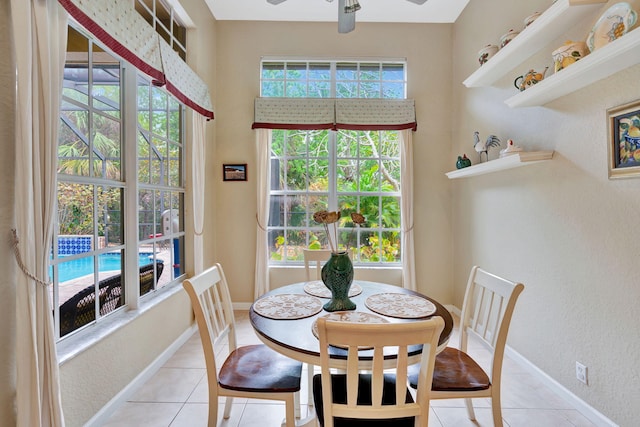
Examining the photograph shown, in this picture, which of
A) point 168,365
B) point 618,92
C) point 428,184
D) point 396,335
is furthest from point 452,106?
point 168,365

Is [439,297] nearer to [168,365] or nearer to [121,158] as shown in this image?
[168,365]

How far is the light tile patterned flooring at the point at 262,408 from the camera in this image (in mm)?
1835

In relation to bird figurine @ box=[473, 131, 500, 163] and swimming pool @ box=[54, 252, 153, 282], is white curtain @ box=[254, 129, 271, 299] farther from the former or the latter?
bird figurine @ box=[473, 131, 500, 163]

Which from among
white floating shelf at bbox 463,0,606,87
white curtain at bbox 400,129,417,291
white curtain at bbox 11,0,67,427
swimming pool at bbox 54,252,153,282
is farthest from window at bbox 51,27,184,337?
white floating shelf at bbox 463,0,606,87

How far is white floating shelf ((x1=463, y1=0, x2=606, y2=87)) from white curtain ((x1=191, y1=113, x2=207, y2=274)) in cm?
259

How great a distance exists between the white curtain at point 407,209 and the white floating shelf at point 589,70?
4.84 ft

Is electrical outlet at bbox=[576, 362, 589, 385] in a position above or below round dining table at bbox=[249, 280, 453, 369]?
below

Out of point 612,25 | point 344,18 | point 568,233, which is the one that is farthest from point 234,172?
point 612,25

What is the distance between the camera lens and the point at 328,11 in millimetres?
3373

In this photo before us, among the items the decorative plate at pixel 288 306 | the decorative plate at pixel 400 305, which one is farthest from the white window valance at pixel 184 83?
the decorative plate at pixel 400 305

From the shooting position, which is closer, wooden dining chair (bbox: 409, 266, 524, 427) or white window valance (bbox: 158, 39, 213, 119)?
wooden dining chair (bbox: 409, 266, 524, 427)

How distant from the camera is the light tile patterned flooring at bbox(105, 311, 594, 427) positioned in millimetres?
1835

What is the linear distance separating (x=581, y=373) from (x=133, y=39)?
3.48 metres

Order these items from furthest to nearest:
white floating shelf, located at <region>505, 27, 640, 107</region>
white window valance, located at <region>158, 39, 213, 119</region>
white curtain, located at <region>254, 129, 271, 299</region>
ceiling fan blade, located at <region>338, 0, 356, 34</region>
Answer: white curtain, located at <region>254, 129, 271, 299</region> < white window valance, located at <region>158, 39, 213, 119</region> < ceiling fan blade, located at <region>338, 0, 356, 34</region> < white floating shelf, located at <region>505, 27, 640, 107</region>
